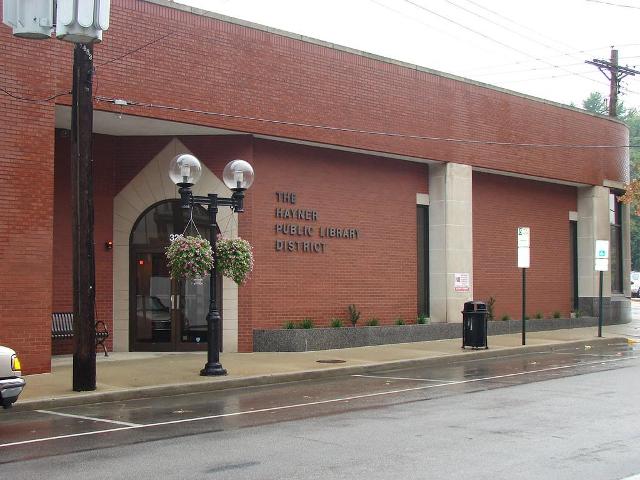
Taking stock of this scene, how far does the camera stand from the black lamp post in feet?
48.6

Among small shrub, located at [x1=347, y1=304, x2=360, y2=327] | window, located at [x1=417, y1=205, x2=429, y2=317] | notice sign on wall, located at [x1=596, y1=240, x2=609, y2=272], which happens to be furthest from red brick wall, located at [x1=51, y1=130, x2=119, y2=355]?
notice sign on wall, located at [x1=596, y1=240, x2=609, y2=272]

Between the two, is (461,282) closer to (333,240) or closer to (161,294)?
(333,240)

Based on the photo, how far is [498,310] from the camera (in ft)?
85.3

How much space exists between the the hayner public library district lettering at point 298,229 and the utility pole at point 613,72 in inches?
757

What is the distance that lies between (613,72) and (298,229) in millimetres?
21197

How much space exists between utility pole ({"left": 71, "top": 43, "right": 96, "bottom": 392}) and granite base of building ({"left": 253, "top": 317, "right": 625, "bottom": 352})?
6607 mm

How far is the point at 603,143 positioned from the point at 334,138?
44.0ft

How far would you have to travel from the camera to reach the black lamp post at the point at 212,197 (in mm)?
14820

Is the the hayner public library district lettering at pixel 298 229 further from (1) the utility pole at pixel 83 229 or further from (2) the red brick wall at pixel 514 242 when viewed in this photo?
(1) the utility pole at pixel 83 229

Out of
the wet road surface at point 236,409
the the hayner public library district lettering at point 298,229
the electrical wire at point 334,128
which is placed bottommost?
the wet road surface at point 236,409

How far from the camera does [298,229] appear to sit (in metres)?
20.4

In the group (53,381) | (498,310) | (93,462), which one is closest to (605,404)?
(93,462)

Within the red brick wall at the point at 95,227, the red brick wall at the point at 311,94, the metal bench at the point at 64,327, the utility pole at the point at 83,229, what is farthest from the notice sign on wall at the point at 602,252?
the utility pole at the point at 83,229

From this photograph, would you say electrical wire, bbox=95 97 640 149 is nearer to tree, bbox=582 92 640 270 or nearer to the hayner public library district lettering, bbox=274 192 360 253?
the hayner public library district lettering, bbox=274 192 360 253
